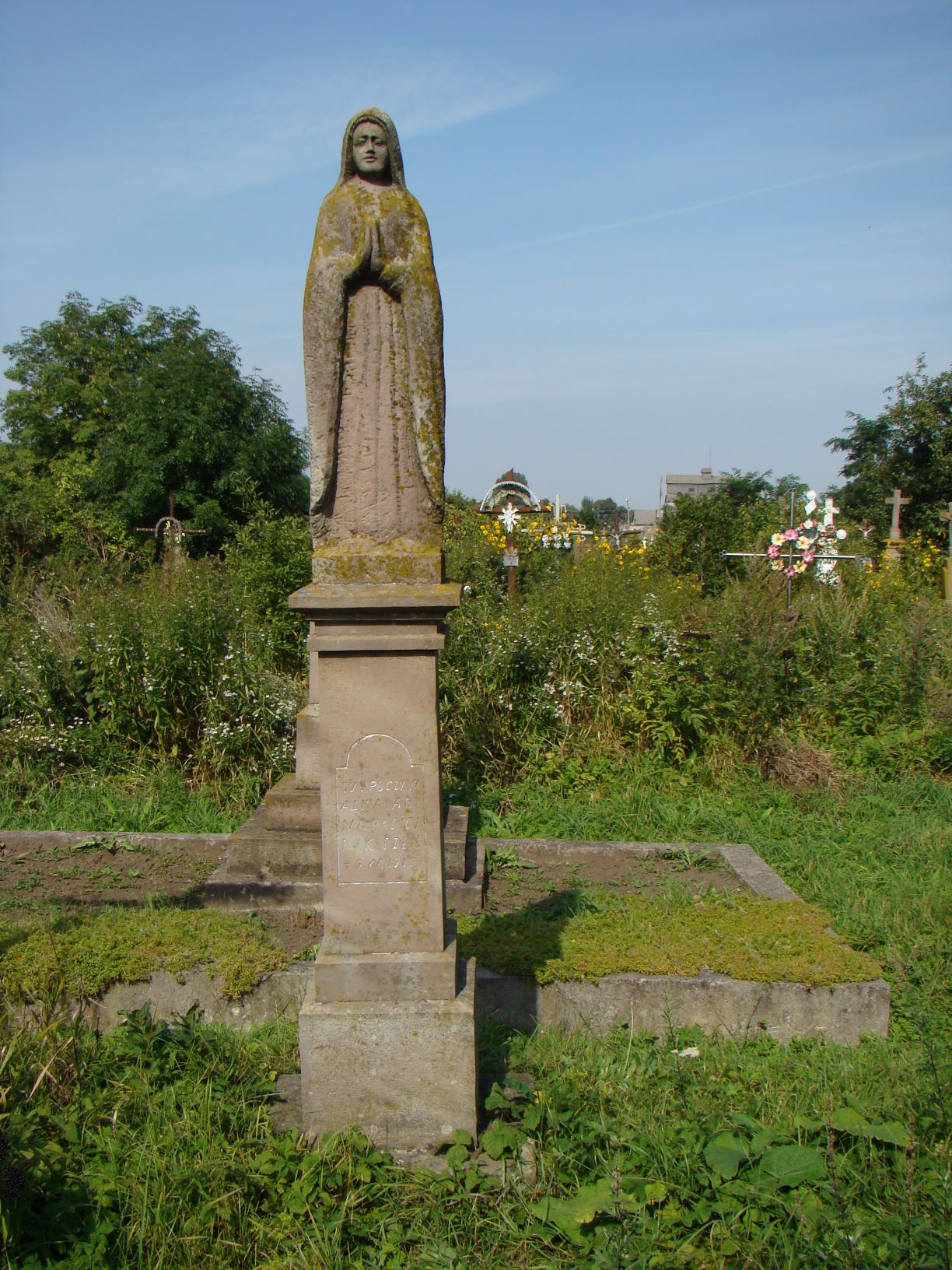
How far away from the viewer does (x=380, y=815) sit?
9.93ft

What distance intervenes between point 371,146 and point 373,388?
2.67ft

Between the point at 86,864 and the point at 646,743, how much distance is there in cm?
404

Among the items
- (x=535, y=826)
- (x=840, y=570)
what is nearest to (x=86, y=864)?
(x=535, y=826)

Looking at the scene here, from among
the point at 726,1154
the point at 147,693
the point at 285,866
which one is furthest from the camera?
Result: the point at 147,693

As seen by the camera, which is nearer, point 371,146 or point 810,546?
point 371,146

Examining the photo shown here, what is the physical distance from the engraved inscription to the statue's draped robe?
0.71 metres

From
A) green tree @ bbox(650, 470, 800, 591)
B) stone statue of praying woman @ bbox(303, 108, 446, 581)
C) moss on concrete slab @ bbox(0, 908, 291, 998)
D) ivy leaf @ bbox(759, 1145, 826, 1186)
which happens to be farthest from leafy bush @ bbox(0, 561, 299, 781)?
green tree @ bbox(650, 470, 800, 591)

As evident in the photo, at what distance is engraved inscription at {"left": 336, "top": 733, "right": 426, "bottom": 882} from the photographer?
118 inches

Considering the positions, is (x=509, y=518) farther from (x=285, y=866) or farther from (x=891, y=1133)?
(x=891, y=1133)

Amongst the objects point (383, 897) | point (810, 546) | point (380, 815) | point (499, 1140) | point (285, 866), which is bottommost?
point (499, 1140)

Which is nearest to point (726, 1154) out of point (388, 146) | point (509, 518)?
point (388, 146)

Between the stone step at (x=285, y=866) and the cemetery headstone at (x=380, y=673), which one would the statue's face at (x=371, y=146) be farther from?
the stone step at (x=285, y=866)

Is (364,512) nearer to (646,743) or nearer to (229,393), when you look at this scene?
(646,743)

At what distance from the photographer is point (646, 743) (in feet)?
23.8
